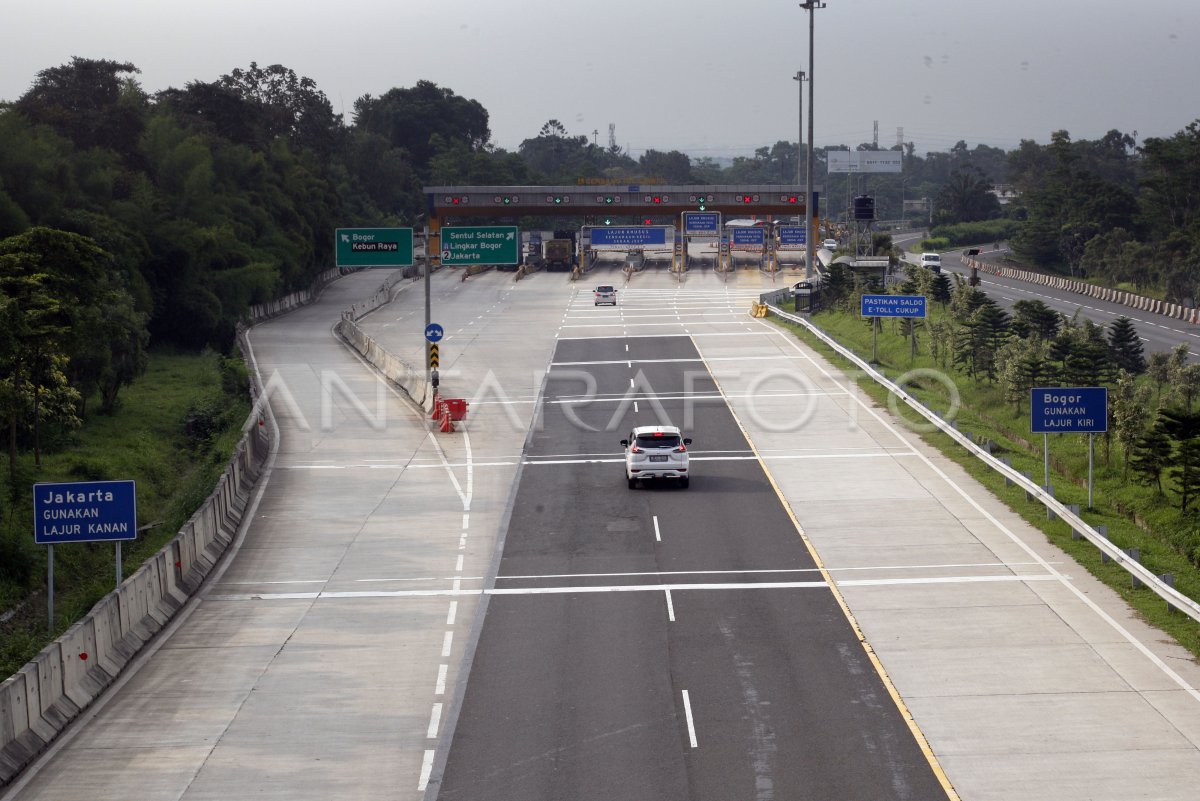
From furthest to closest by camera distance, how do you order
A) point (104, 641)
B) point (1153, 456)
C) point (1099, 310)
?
1. point (1099, 310)
2. point (1153, 456)
3. point (104, 641)

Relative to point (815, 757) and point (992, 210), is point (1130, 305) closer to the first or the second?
point (815, 757)

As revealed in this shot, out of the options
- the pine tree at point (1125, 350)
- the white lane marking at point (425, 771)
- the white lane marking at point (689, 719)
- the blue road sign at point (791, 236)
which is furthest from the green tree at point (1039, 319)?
the blue road sign at point (791, 236)

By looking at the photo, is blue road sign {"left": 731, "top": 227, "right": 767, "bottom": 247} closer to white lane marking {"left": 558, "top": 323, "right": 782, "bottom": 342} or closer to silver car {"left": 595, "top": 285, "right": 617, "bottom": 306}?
silver car {"left": 595, "top": 285, "right": 617, "bottom": 306}

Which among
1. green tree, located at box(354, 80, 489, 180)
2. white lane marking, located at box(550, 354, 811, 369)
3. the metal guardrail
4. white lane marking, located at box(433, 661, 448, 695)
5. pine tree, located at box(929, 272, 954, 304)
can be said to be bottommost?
A: white lane marking, located at box(433, 661, 448, 695)

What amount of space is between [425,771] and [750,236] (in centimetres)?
10676

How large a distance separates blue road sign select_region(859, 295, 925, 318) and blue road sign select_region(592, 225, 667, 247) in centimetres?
6588

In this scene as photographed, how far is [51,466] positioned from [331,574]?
1917cm

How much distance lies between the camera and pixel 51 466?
43.2 m

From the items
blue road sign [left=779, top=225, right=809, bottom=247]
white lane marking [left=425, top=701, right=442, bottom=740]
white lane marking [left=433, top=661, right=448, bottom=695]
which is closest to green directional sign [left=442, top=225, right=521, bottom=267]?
white lane marking [left=433, top=661, right=448, bottom=695]

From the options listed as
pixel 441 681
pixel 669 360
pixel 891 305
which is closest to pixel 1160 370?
pixel 891 305

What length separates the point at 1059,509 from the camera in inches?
1153

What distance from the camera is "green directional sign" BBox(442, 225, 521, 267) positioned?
5628cm

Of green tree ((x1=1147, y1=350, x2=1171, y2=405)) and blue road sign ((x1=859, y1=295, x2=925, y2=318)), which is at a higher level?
blue road sign ((x1=859, y1=295, x2=925, y2=318))

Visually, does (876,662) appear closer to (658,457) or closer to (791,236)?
(658,457)
